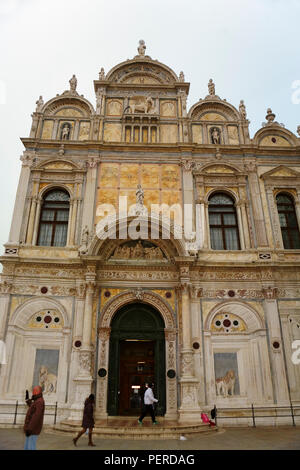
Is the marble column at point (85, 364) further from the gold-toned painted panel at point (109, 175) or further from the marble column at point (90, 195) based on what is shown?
the gold-toned painted panel at point (109, 175)

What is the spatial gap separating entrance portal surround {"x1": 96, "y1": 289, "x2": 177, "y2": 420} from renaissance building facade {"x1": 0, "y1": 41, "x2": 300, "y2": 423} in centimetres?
4

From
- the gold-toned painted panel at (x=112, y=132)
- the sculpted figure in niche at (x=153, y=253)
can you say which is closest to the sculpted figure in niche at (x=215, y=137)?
the gold-toned painted panel at (x=112, y=132)

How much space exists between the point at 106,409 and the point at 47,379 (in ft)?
7.99

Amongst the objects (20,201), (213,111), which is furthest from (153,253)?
A: (213,111)

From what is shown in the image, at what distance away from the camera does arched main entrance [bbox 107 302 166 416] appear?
510 inches

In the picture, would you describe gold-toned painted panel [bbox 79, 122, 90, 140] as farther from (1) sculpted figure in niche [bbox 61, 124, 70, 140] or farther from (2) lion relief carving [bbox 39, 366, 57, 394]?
(2) lion relief carving [bbox 39, 366, 57, 394]

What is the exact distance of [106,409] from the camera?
12.5 m

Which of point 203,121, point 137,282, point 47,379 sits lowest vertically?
point 47,379

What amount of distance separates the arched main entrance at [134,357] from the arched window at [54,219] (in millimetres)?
4274

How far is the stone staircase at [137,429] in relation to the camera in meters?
9.53

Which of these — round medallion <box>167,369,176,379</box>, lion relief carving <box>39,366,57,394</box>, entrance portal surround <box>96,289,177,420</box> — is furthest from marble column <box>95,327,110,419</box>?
round medallion <box>167,369,176,379</box>
